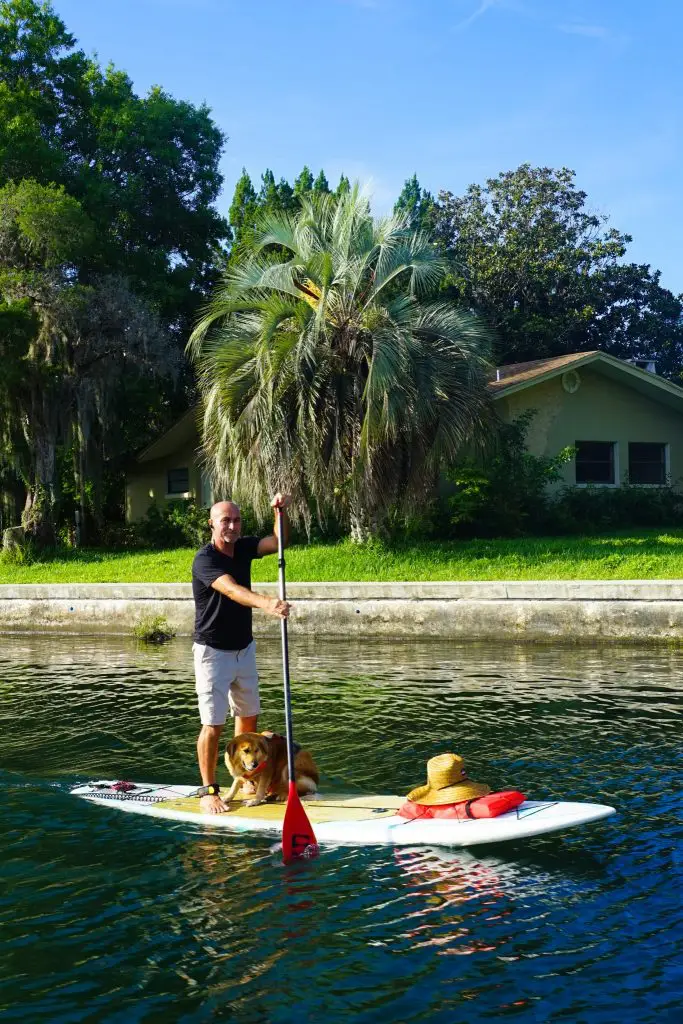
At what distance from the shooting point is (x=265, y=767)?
24.8 ft

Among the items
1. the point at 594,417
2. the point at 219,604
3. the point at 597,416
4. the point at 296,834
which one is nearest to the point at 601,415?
the point at 597,416

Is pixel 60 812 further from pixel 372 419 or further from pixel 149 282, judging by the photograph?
pixel 149 282

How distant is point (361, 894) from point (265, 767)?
1.68 meters

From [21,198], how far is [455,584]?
1586 cm

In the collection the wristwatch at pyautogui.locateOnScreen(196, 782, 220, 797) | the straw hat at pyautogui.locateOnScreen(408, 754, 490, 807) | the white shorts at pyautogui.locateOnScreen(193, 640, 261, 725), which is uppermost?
the white shorts at pyautogui.locateOnScreen(193, 640, 261, 725)

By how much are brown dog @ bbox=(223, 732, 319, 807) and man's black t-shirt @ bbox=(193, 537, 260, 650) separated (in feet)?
2.29

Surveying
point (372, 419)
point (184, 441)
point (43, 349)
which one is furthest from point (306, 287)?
point (184, 441)

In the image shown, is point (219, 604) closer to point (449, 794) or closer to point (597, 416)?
point (449, 794)

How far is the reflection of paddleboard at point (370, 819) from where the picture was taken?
21.8 feet

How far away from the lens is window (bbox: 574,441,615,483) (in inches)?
1108

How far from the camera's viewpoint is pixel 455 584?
1748cm

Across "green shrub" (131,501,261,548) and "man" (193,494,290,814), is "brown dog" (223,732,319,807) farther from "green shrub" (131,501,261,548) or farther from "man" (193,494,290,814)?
"green shrub" (131,501,261,548)

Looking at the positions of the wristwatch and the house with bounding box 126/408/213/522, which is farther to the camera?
the house with bounding box 126/408/213/522

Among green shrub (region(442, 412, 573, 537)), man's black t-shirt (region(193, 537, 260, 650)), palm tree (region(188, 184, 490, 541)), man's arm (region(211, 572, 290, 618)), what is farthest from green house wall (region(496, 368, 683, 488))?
man's arm (region(211, 572, 290, 618))
